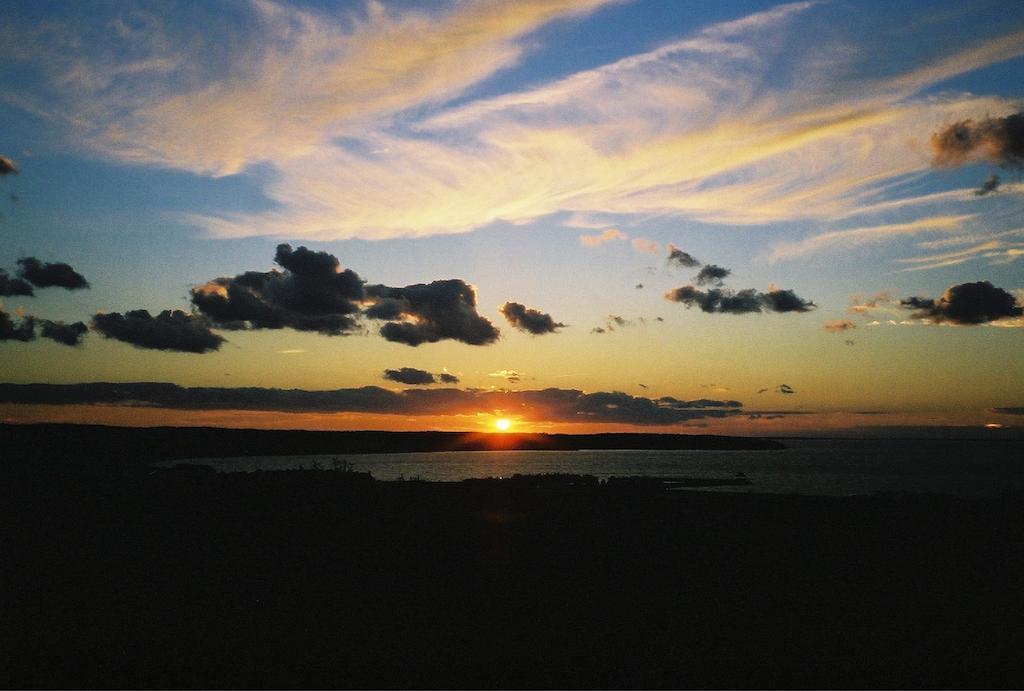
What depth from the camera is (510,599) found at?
60.4 ft

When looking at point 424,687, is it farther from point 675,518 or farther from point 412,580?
point 675,518

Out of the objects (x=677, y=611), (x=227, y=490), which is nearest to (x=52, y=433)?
(x=227, y=490)

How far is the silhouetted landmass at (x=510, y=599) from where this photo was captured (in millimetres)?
13273

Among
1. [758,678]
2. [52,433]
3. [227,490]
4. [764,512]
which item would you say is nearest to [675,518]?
[764,512]

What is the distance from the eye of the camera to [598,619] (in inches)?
657

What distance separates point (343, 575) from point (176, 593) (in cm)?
457

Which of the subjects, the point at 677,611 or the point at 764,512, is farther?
the point at 764,512

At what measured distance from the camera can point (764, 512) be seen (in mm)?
37688

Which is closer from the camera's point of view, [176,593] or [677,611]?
[677,611]

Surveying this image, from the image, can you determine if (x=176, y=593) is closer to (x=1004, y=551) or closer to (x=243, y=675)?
(x=243, y=675)

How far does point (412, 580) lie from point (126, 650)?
8134 mm

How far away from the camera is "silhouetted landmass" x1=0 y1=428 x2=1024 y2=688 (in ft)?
43.5

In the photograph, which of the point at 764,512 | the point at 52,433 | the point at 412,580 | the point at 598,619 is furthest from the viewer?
the point at 52,433

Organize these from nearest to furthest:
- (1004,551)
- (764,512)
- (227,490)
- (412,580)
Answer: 1. (412,580)
2. (1004,551)
3. (764,512)
4. (227,490)
